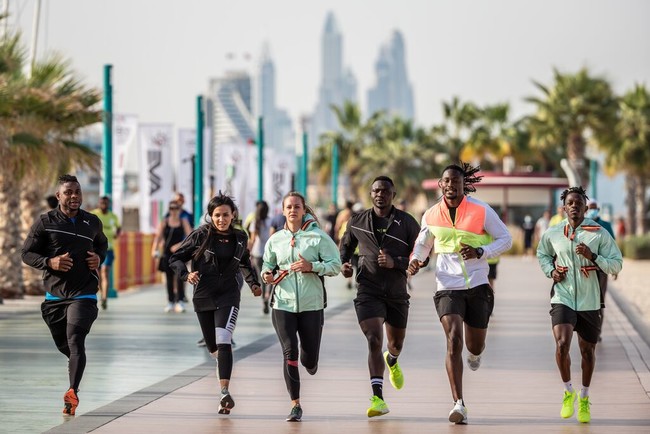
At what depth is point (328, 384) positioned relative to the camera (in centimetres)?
1244

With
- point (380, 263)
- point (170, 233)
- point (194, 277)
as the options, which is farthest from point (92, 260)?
point (170, 233)

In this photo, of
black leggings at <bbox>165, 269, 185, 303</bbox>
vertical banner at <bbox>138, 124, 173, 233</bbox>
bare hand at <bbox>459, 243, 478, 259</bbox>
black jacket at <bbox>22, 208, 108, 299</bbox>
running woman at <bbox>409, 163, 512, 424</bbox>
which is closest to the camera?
bare hand at <bbox>459, 243, 478, 259</bbox>

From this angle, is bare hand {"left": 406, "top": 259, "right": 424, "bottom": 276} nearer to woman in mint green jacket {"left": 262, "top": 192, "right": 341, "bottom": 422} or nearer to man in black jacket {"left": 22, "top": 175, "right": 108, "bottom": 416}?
woman in mint green jacket {"left": 262, "top": 192, "right": 341, "bottom": 422}

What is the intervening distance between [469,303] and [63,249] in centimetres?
283

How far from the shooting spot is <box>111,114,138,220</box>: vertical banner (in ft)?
99.3

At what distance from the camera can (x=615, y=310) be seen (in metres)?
23.8

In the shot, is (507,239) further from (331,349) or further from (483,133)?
A: (483,133)

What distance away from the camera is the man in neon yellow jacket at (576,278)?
1023 centimetres

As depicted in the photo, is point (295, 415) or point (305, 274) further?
point (305, 274)

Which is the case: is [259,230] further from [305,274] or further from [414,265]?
[414,265]

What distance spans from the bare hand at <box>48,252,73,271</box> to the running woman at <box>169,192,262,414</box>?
83 centimetres

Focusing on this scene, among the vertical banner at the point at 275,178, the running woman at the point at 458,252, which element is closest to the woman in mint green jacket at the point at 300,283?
the running woman at the point at 458,252

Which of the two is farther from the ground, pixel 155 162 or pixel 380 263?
pixel 155 162

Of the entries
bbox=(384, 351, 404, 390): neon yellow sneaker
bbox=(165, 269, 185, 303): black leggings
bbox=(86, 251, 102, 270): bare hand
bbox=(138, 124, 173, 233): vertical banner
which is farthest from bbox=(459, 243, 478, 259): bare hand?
bbox=(138, 124, 173, 233): vertical banner
